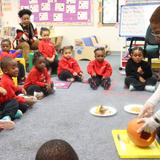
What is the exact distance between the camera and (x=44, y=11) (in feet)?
15.8

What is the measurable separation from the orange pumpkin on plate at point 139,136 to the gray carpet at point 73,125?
0.43 feet

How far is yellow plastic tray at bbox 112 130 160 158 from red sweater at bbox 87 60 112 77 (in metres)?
1.29

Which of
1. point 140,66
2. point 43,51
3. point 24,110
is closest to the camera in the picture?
point 24,110

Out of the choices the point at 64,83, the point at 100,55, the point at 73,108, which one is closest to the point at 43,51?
the point at 64,83

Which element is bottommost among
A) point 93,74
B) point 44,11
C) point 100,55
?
point 93,74

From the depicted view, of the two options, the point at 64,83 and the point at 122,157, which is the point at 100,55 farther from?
the point at 122,157

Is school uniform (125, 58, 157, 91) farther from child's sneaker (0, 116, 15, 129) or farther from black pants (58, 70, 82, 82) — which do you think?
child's sneaker (0, 116, 15, 129)

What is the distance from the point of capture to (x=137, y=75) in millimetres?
2646

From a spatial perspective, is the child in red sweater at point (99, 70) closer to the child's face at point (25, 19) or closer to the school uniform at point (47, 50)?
the school uniform at point (47, 50)

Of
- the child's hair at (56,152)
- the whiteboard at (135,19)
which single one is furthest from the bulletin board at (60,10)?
the child's hair at (56,152)

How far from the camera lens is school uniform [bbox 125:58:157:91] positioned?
2546 millimetres

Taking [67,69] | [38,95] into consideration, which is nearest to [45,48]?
[67,69]

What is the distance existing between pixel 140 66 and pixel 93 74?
502mm

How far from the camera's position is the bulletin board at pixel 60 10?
463cm
